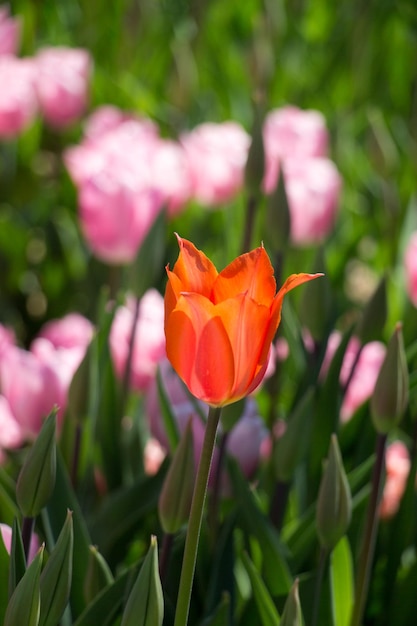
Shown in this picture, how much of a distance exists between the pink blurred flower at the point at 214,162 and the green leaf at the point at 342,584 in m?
0.65

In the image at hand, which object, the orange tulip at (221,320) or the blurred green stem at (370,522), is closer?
the orange tulip at (221,320)

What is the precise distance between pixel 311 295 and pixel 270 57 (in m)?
1.10

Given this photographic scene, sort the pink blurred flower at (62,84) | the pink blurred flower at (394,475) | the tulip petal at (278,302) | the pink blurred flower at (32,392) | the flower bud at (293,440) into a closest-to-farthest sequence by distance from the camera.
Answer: the tulip petal at (278,302) → the flower bud at (293,440) → the pink blurred flower at (32,392) → the pink blurred flower at (394,475) → the pink blurred flower at (62,84)

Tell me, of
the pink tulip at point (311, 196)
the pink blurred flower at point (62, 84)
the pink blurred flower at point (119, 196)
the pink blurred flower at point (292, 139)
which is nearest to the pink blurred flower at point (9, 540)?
the pink blurred flower at point (119, 196)

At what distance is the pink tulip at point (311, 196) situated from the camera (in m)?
1.18

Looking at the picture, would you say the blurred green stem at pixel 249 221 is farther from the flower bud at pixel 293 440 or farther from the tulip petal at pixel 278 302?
the tulip petal at pixel 278 302

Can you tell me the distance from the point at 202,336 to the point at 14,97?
912mm

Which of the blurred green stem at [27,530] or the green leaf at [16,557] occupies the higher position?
the green leaf at [16,557]

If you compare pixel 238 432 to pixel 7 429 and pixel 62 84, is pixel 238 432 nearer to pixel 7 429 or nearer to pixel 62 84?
pixel 7 429

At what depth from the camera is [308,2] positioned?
2146 mm

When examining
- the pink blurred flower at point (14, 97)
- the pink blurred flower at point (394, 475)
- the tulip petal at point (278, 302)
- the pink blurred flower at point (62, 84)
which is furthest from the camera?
the pink blurred flower at point (62, 84)

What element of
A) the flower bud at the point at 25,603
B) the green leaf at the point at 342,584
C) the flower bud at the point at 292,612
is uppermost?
A: the flower bud at the point at 25,603

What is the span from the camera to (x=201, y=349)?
45 cm

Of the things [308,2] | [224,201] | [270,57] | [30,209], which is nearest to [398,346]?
[224,201]
